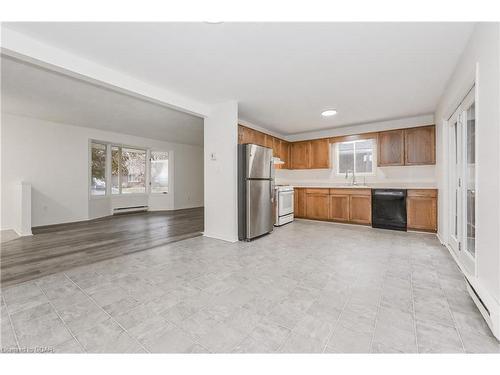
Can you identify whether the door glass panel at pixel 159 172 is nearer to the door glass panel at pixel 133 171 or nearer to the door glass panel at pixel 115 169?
the door glass panel at pixel 133 171

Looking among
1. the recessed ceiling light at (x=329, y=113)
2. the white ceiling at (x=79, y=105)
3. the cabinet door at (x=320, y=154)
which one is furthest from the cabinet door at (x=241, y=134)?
the cabinet door at (x=320, y=154)

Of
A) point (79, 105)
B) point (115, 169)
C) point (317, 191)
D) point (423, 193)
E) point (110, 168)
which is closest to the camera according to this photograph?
point (79, 105)

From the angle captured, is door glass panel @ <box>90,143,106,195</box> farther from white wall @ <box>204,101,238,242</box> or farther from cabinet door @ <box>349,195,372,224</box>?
cabinet door @ <box>349,195,372,224</box>

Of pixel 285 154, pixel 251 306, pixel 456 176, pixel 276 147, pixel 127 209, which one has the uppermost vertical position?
pixel 276 147

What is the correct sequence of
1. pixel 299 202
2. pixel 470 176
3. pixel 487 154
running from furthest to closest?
1. pixel 299 202
2. pixel 470 176
3. pixel 487 154

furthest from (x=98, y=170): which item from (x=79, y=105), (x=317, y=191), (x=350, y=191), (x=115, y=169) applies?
(x=350, y=191)

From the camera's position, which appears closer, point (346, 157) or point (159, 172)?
point (346, 157)

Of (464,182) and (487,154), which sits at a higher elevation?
(487,154)

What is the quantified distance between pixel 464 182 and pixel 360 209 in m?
2.34

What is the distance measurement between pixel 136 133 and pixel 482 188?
23.8ft

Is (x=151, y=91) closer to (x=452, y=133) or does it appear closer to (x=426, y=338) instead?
(x=426, y=338)

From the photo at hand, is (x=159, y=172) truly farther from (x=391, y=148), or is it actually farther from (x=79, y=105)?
(x=391, y=148)

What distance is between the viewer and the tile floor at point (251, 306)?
143 cm

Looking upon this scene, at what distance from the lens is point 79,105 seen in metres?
4.20
